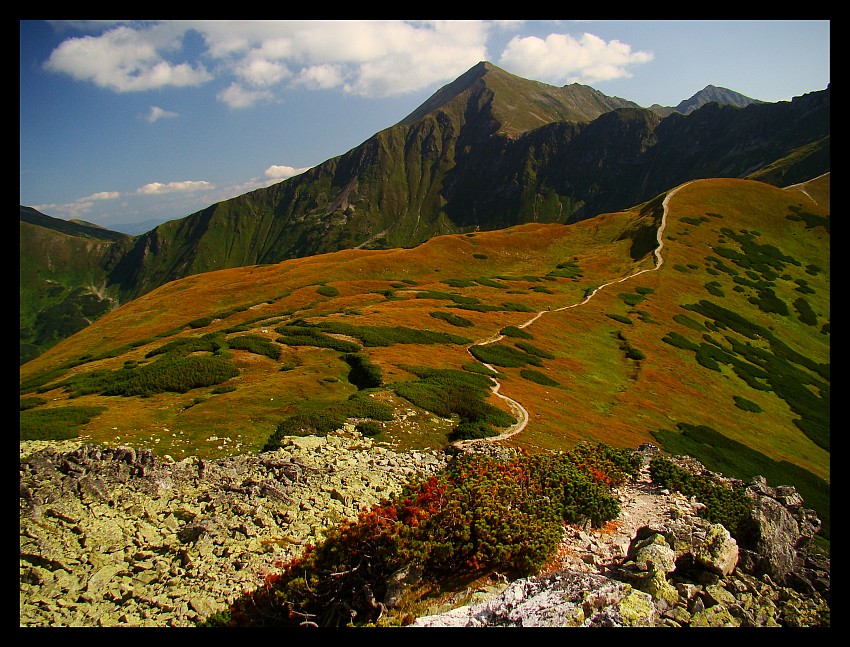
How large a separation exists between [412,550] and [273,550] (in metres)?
4.14

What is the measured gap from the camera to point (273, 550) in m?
12.0

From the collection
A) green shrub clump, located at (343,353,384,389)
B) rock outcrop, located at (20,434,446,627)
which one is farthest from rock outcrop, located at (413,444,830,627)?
green shrub clump, located at (343,353,384,389)

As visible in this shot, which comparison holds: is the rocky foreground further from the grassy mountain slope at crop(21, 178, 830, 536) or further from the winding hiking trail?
the winding hiking trail

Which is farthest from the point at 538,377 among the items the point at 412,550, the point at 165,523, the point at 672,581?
the point at 165,523

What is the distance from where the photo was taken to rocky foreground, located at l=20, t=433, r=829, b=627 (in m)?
9.40

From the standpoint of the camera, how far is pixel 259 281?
7750 cm

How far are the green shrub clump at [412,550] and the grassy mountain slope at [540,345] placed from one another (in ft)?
22.5

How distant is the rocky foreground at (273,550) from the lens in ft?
30.8

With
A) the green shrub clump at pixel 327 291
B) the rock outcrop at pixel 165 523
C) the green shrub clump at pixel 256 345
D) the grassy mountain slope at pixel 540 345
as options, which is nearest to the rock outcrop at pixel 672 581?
the rock outcrop at pixel 165 523

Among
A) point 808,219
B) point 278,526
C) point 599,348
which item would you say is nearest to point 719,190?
point 808,219

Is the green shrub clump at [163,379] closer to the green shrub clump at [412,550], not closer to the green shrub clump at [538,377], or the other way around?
the green shrub clump at [412,550]

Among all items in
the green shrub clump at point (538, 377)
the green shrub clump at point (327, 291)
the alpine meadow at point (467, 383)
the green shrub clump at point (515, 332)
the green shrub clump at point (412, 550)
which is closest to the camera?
the green shrub clump at point (412, 550)

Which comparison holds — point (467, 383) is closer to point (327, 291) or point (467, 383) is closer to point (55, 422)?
point (55, 422)

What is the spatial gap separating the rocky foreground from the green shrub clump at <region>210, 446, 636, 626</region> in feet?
2.13
